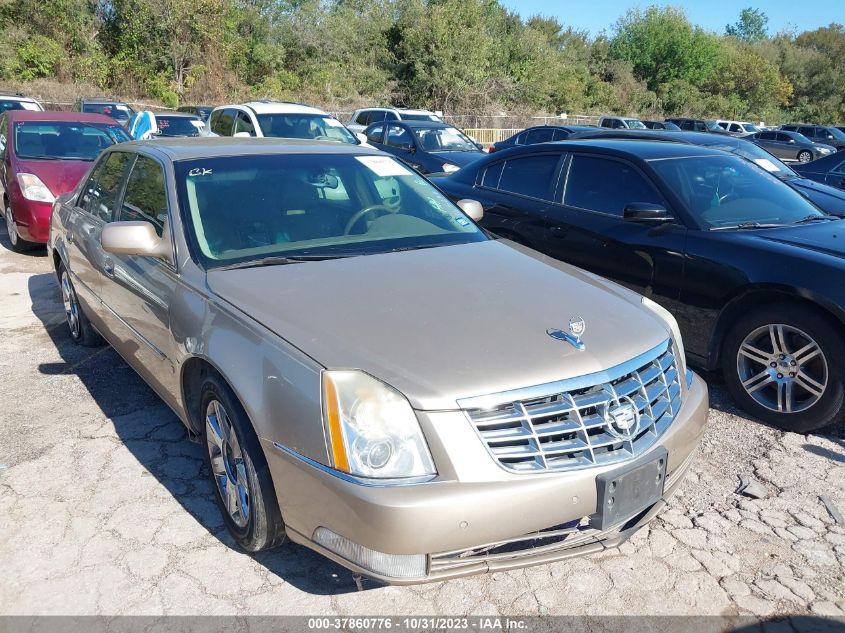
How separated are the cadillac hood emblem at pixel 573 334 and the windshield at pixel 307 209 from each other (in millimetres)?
1139

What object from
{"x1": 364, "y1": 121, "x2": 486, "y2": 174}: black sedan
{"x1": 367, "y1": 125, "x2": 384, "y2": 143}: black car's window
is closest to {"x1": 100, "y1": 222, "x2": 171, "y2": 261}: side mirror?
{"x1": 364, "y1": 121, "x2": 486, "y2": 174}: black sedan

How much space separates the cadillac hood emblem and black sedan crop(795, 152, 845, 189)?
952cm

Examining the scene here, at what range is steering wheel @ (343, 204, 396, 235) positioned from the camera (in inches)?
147

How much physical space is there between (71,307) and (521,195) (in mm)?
3716

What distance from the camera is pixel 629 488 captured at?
252 cm

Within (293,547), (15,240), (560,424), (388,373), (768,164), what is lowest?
(15,240)

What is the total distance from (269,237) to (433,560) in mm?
1831

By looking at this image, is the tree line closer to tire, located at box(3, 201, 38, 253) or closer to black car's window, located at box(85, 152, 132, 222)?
tire, located at box(3, 201, 38, 253)

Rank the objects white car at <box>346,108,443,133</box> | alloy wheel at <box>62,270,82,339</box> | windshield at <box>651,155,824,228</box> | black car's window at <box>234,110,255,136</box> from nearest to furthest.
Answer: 1. windshield at <box>651,155,824,228</box>
2. alloy wheel at <box>62,270,82,339</box>
3. black car's window at <box>234,110,255,136</box>
4. white car at <box>346,108,443,133</box>

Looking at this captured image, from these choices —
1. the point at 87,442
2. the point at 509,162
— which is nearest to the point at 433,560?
the point at 87,442

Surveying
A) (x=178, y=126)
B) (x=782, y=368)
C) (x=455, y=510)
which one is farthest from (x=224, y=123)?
(x=455, y=510)

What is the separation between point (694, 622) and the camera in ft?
8.79

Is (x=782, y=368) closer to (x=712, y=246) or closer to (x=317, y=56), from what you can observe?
(x=712, y=246)

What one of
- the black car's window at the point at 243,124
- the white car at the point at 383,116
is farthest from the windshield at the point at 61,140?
the white car at the point at 383,116
